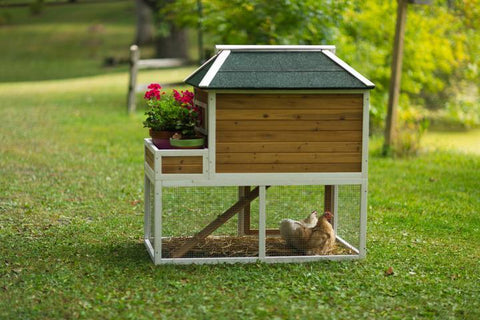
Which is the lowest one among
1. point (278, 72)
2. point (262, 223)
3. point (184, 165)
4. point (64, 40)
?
point (64, 40)

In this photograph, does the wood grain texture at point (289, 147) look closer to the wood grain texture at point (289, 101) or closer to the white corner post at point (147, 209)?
the wood grain texture at point (289, 101)

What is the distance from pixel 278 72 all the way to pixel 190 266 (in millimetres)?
1713

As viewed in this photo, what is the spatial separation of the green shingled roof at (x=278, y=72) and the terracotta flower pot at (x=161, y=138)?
471 mm

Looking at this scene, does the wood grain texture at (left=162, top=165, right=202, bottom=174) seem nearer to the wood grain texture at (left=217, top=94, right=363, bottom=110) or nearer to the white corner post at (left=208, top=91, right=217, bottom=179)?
the white corner post at (left=208, top=91, right=217, bottom=179)

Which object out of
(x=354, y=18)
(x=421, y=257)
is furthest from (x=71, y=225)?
(x=354, y=18)

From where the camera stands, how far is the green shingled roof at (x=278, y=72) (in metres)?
6.46

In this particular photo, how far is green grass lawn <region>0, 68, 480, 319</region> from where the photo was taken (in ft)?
18.4

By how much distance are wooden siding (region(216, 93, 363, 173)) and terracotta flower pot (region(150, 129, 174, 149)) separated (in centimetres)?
49

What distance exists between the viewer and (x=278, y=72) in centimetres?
666

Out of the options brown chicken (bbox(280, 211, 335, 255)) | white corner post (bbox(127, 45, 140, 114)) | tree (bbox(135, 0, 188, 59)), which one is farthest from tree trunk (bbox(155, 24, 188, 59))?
brown chicken (bbox(280, 211, 335, 255))

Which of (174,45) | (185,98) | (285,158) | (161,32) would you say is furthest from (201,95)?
(174,45)

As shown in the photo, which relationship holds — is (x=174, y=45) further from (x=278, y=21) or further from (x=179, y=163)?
(x=179, y=163)

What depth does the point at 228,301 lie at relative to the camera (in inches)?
224

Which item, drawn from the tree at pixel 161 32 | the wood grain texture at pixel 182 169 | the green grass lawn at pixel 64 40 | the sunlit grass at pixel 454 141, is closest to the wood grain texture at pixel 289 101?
the wood grain texture at pixel 182 169
